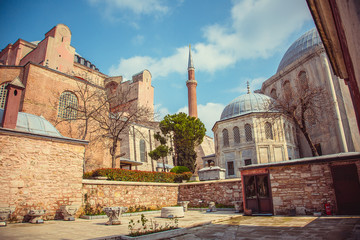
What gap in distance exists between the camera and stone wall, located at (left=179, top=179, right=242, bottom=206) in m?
12.9

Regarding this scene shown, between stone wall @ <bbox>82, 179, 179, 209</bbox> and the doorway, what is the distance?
562 centimetres

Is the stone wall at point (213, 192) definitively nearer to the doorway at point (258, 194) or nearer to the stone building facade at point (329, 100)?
the doorway at point (258, 194)

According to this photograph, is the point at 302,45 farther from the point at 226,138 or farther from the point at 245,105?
the point at 226,138

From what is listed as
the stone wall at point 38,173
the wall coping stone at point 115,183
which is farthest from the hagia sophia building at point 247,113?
the stone wall at point 38,173

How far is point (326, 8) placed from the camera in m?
3.58

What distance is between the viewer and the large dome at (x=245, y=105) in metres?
21.8

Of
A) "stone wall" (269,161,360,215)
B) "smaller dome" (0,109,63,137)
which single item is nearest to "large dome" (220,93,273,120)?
"stone wall" (269,161,360,215)

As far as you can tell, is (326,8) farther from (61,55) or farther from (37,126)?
(61,55)

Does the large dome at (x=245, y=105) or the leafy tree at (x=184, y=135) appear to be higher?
the large dome at (x=245, y=105)

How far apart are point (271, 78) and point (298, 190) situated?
19320 mm

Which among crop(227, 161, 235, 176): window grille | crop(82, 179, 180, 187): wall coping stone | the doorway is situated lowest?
the doorway

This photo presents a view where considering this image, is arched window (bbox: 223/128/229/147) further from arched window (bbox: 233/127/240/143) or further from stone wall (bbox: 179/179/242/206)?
stone wall (bbox: 179/179/242/206)

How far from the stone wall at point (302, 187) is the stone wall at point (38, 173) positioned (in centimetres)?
Result: 881

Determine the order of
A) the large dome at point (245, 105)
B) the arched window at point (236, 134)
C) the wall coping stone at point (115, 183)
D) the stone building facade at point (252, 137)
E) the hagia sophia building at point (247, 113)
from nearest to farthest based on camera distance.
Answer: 1. the wall coping stone at point (115, 183)
2. the hagia sophia building at point (247, 113)
3. the stone building facade at point (252, 137)
4. the arched window at point (236, 134)
5. the large dome at point (245, 105)
